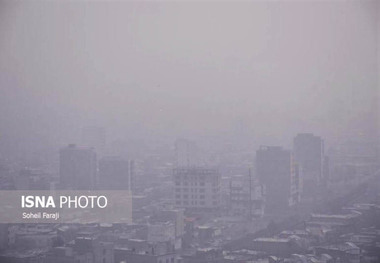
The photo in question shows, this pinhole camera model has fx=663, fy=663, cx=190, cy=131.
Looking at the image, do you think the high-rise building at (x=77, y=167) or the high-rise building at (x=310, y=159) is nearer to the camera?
the high-rise building at (x=77, y=167)

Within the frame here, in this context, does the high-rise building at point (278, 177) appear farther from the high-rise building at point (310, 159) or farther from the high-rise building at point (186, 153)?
the high-rise building at point (186, 153)

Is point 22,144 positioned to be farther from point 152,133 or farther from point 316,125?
point 316,125

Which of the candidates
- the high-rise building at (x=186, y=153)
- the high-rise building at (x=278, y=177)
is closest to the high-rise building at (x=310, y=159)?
the high-rise building at (x=278, y=177)

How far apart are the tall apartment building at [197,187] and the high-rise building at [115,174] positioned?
0.50 m

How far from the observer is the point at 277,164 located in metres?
6.33

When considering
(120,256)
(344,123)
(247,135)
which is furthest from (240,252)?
(344,123)

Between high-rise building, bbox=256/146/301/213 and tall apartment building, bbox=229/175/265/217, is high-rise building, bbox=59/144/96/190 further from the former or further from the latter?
high-rise building, bbox=256/146/301/213

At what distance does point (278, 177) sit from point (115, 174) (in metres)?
1.63

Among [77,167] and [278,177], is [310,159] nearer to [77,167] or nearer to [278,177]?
[278,177]

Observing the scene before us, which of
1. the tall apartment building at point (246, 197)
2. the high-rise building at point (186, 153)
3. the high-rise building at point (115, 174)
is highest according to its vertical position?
the high-rise building at point (186, 153)

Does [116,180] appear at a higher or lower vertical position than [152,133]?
lower

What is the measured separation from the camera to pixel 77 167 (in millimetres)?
5902

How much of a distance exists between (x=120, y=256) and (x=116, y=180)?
0.95 m

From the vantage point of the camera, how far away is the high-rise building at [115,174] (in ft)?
18.6
